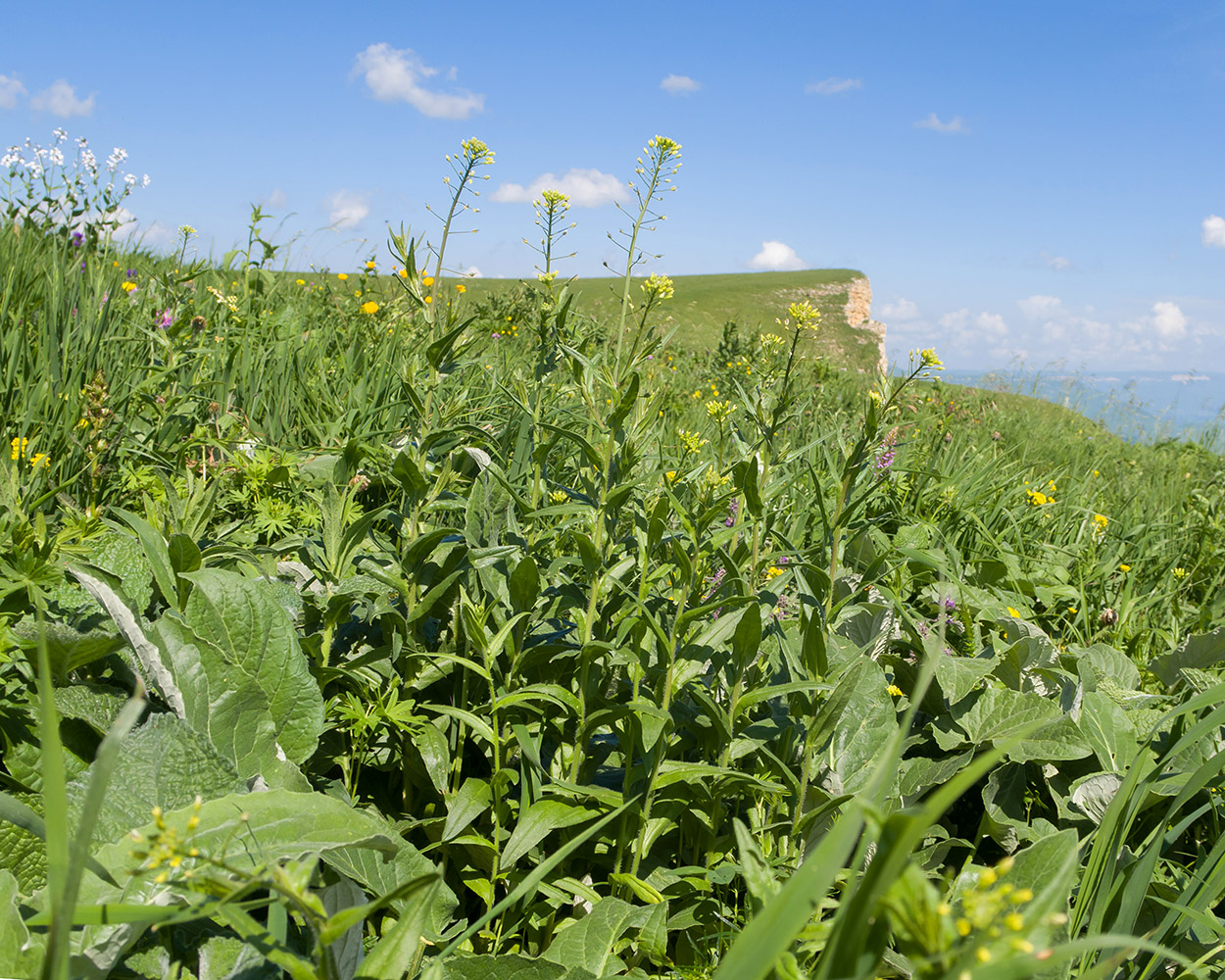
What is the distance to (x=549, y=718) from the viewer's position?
155cm

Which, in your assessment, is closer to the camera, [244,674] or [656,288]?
[244,674]

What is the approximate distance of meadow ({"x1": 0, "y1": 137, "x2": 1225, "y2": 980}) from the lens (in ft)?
2.91

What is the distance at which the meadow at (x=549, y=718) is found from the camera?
2.91ft

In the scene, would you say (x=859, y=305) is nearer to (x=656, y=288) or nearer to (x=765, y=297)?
(x=765, y=297)

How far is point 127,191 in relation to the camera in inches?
159

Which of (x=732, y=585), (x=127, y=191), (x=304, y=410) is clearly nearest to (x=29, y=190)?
(x=127, y=191)

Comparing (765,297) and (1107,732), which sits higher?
(765,297)

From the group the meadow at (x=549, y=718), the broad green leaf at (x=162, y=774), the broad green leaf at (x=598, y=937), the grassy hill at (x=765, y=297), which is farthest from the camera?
the grassy hill at (x=765, y=297)

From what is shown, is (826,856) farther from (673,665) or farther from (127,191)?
(127,191)

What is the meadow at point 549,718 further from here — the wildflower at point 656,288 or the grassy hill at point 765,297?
the grassy hill at point 765,297

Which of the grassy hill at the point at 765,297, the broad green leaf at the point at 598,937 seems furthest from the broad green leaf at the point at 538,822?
the grassy hill at the point at 765,297

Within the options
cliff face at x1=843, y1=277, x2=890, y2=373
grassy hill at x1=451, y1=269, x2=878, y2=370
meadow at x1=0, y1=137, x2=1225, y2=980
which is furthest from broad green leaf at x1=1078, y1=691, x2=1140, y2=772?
cliff face at x1=843, y1=277, x2=890, y2=373

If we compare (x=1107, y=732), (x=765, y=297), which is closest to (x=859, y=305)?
(x=765, y=297)

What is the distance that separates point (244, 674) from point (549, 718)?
545mm
